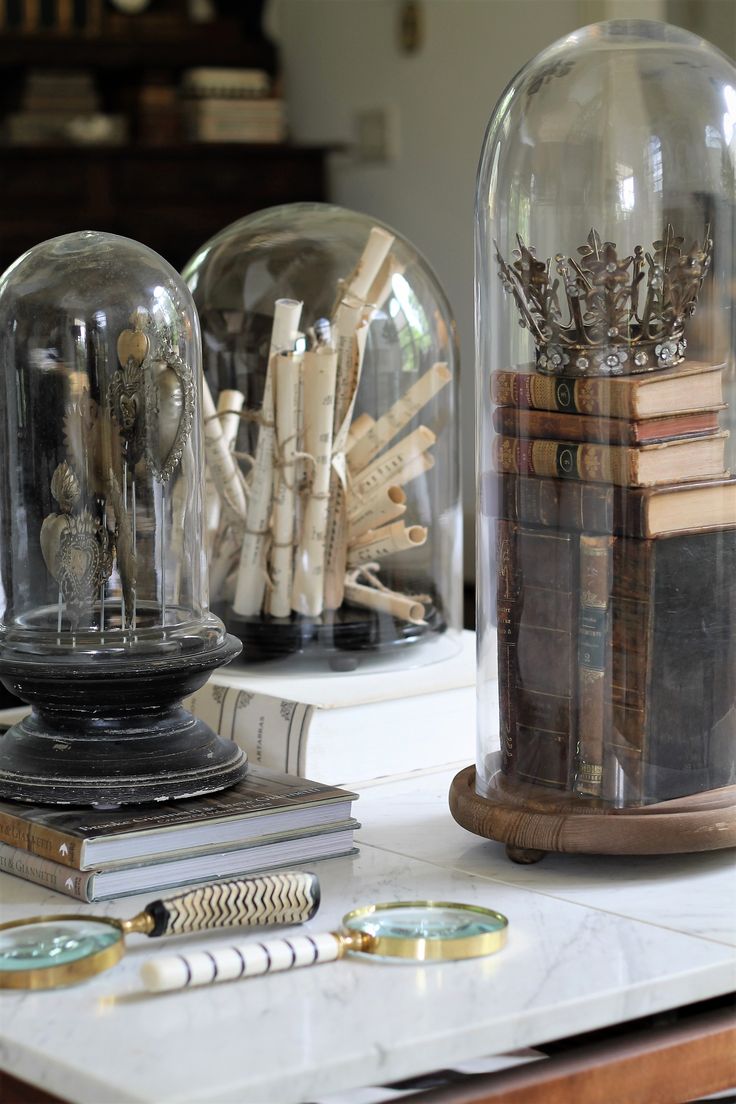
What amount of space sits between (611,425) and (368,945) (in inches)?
14.0

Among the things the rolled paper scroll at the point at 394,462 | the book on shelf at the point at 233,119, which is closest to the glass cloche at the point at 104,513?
the rolled paper scroll at the point at 394,462

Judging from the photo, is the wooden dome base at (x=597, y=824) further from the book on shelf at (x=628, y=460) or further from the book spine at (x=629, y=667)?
the book on shelf at (x=628, y=460)

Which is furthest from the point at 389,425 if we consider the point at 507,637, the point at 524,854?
the point at 524,854

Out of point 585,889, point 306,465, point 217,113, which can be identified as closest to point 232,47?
point 217,113

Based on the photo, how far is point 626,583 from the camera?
97cm

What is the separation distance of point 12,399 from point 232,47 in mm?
3126

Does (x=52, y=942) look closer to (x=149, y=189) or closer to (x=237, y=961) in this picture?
(x=237, y=961)

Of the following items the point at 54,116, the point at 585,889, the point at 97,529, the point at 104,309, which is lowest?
the point at 585,889

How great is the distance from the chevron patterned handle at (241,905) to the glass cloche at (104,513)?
158mm

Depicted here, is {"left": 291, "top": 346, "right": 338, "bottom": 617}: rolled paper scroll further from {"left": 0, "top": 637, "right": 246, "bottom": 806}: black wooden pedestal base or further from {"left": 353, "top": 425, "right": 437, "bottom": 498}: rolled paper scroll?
{"left": 0, "top": 637, "right": 246, "bottom": 806}: black wooden pedestal base

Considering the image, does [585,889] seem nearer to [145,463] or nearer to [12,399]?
[145,463]

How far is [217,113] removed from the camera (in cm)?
384

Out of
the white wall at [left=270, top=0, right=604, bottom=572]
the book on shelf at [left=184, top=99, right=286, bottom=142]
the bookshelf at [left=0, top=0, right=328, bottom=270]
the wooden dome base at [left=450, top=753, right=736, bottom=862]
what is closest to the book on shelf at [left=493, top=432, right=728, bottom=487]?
the wooden dome base at [left=450, top=753, right=736, bottom=862]

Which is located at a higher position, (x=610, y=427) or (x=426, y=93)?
(x=426, y=93)
